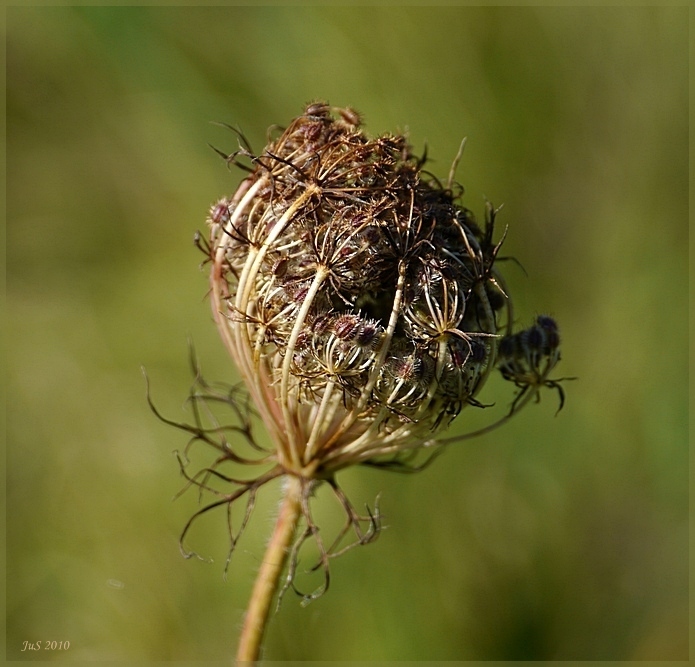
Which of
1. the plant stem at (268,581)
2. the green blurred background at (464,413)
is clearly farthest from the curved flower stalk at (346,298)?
Answer: the green blurred background at (464,413)

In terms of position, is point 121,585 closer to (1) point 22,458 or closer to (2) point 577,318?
(1) point 22,458

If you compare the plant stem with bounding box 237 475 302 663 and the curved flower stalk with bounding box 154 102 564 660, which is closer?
the curved flower stalk with bounding box 154 102 564 660

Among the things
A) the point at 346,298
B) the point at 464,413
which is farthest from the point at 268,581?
the point at 464,413

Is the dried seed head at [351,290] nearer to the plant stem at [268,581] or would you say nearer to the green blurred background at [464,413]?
the plant stem at [268,581]

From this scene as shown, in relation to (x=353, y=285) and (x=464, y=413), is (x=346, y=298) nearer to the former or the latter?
(x=353, y=285)

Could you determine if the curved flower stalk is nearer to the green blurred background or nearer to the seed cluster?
the seed cluster

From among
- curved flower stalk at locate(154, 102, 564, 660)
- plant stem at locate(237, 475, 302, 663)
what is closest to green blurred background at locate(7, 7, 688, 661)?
plant stem at locate(237, 475, 302, 663)
